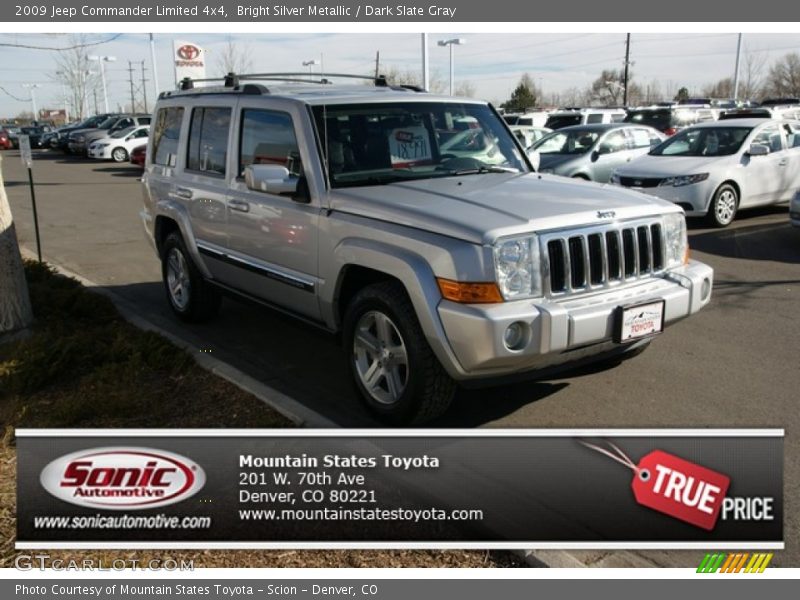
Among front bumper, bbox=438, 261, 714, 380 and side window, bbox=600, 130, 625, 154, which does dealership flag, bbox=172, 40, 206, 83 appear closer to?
side window, bbox=600, 130, 625, 154

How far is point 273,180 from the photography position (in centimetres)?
494

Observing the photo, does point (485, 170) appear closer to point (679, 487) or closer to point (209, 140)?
point (209, 140)

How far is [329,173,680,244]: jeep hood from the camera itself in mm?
4039

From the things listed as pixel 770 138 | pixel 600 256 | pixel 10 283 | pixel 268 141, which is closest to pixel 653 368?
pixel 600 256

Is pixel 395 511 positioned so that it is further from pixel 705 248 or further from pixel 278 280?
pixel 705 248

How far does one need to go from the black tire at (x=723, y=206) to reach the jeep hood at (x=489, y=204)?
22.5ft

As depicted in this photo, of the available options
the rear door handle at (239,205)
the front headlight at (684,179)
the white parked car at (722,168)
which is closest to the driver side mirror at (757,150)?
the white parked car at (722,168)

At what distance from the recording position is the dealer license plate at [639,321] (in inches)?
164

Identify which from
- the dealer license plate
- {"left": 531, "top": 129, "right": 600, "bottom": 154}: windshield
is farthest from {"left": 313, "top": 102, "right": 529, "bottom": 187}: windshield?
{"left": 531, "top": 129, "right": 600, "bottom": 154}: windshield

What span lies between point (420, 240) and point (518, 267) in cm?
55

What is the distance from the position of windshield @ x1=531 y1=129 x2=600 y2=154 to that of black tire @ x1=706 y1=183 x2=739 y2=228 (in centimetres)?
337

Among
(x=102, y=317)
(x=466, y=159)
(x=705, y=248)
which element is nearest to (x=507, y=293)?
(x=466, y=159)

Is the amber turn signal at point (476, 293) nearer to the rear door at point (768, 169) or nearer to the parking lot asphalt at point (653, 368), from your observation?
the parking lot asphalt at point (653, 368)

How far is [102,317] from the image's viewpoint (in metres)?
6.73
